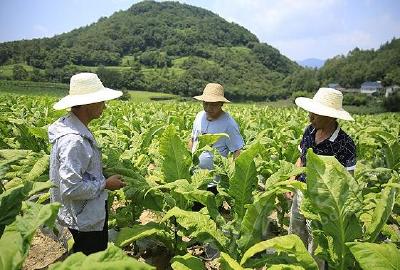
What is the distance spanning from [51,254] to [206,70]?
292 feet

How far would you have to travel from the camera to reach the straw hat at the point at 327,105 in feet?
9.84

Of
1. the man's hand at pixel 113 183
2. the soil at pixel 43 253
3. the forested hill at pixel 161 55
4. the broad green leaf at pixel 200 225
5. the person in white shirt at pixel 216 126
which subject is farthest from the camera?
the forested hill at pixel 161 55

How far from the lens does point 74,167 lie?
2.49 meters

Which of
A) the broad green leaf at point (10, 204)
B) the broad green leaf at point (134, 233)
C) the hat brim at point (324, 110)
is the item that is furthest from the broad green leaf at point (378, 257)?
the broad green leaf at point (10, 204)

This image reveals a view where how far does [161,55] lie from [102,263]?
10262cm

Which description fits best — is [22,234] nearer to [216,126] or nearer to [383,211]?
[383,211]

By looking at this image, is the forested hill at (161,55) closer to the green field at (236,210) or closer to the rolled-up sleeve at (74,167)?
the green field at (236,210)

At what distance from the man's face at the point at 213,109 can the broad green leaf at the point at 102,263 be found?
9.40 ft

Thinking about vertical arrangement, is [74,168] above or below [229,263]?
above

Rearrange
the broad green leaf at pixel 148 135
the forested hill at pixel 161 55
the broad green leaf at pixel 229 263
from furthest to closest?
the forested hill at pixel 161 55
the broad green leaf at pixel 148 135
the broad green leaf at pixel 229 263

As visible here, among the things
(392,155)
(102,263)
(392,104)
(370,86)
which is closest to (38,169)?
(102,263)

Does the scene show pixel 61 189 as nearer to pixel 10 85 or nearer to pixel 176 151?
pixel 176 151

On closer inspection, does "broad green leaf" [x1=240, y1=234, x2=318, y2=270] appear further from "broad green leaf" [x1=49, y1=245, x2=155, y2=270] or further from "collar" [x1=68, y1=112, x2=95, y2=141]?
"collar" [x1=68, y1=112, x2=95, y2=141]

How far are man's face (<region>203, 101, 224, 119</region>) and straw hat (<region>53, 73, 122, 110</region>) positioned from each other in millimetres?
1550
